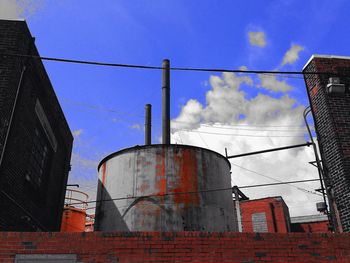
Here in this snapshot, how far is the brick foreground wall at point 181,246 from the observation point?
6.35m

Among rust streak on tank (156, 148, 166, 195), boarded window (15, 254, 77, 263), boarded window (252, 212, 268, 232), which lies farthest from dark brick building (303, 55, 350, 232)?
boarded window (252, 212, 268, 232)

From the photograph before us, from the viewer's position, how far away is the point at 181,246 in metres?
6.55

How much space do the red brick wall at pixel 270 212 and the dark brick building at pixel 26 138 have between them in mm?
20604

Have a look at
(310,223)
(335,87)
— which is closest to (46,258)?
(335,87)

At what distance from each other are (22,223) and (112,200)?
2925 mm

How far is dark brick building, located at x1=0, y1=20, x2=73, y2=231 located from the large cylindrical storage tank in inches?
82.7

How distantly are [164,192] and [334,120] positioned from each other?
17.1 ft

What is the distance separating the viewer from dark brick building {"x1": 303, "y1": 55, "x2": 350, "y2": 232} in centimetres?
833

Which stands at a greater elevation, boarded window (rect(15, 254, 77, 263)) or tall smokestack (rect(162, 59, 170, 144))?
tall smokestack (rect(162, 59, 170, 144))

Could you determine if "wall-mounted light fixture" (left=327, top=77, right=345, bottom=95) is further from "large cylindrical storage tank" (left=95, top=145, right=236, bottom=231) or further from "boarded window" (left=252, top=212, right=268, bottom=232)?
"boarded window" (left=252, top=212, right=268, bottom=232)

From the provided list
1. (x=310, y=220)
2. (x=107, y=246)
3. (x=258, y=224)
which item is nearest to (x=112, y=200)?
(x=107, y=246)

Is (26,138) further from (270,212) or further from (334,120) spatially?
(270,212)

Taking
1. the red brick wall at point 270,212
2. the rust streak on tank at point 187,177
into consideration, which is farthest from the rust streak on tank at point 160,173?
the red brick wall at point 270,212

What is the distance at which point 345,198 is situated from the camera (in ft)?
26.8
